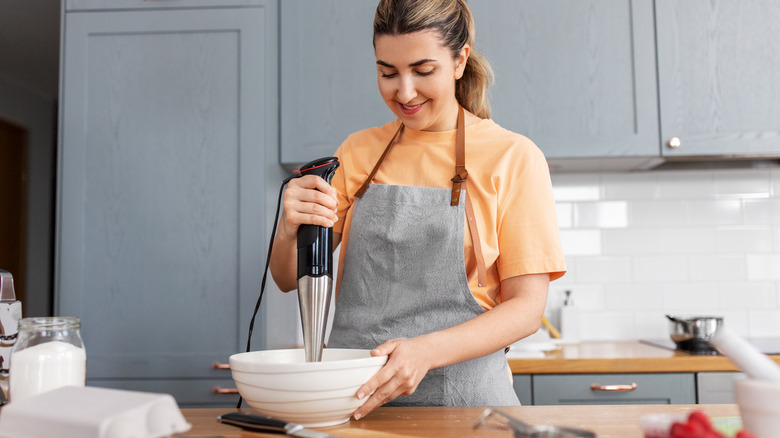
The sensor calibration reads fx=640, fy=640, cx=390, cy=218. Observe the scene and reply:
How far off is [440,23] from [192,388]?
4.36 ft

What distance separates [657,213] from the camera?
2383 millimetres

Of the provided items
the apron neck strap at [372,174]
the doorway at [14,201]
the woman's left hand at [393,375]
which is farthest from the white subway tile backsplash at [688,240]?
the doorway at [14,201]

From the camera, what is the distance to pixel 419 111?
1170 mm

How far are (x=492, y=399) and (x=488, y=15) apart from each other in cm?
144

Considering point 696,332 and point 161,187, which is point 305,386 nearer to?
point 161,187

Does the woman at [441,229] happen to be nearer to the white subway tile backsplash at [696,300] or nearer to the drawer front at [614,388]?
the drawer front at [614,388]

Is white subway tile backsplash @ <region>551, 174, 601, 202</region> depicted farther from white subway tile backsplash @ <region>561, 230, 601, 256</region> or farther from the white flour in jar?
the white flour in jar

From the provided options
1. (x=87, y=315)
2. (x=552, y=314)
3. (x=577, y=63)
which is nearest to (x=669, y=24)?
(x=577, y=63)

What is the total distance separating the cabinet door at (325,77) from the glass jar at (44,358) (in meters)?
1.36

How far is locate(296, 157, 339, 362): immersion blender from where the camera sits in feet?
2.87

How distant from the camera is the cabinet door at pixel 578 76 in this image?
208cm

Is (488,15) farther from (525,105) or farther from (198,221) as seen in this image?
(198,221)

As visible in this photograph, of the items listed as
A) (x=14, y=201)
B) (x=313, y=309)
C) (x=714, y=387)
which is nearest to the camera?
(x=313, y=309)

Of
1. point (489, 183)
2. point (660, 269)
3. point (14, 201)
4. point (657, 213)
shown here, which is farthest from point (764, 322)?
point (14, 201)
